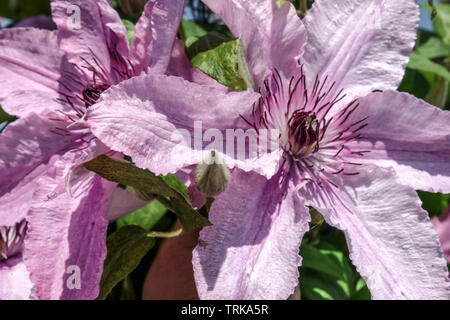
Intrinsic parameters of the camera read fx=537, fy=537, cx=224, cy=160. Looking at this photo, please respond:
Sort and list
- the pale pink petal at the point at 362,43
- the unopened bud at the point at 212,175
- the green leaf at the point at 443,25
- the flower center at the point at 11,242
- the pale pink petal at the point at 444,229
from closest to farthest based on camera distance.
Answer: the unopened bud at the point at 212,175
the pale pink petal at the point at 362,43
the flower center at the point at 11,242
the pale pink petal at the point at 444,229
the green leaf at the point at 443,25

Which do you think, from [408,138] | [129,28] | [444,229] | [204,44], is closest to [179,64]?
[204,44]

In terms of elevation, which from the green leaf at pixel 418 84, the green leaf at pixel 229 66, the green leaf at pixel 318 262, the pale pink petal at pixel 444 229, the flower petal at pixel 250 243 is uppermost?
the green leaf at pixel 229 66

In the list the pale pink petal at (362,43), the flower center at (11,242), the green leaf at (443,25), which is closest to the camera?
the pale pink petal at (362,43)

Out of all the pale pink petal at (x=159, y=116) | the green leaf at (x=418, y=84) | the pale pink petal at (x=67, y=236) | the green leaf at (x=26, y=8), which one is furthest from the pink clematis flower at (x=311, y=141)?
the green leaf at (x=26, y=8)

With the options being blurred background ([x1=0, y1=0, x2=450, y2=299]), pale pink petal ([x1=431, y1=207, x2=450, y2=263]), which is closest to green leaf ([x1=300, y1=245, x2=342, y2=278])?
blurred background ([x1=0, y1=0, x2=450, y2=299])

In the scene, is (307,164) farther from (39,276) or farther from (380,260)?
(39,276)

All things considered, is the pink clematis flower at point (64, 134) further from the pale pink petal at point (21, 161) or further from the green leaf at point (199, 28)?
the green leaf at point (199, 28)

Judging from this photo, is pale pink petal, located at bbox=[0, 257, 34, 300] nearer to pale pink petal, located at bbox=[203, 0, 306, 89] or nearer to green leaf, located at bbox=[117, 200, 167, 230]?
green leaf, located at bbox=[117, 200, 167, 230]
